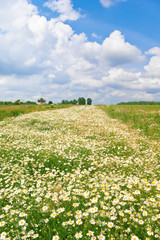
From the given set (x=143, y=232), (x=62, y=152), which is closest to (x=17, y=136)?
(x=62, y=152)

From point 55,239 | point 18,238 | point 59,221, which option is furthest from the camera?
point 59,221

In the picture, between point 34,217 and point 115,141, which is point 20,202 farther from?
point 115,141

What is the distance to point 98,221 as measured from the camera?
3.15 metres

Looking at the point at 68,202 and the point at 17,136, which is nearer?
the point at 68,202

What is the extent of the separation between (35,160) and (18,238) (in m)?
4.60

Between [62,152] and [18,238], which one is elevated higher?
[62,152]

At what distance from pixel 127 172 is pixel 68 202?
2.62 m

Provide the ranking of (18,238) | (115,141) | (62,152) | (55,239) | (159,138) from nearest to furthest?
(55,239), (18,238), (62,152), (115,141), (159,138)

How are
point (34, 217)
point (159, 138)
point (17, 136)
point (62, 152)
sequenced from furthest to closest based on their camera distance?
point (159, 138) → point (17, 136) → point (62, 152) → point (34, 217)

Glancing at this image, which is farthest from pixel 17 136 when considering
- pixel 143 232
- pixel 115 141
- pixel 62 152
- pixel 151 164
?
pixel 143 232

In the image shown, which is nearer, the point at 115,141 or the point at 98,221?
the point at 98,221

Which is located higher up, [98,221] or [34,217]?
[98,221]

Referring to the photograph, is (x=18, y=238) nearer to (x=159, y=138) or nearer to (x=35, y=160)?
(x=35, y=160)

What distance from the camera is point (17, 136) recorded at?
1079cm
